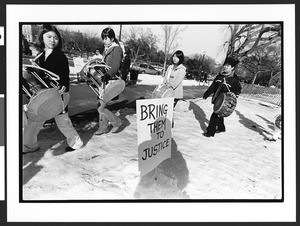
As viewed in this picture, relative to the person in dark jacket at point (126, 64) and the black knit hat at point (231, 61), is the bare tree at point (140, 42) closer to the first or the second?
the person in dark jacket at point (126, 64)

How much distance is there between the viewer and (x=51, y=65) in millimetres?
2029

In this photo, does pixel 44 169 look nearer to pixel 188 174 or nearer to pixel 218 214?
pixel 188 174

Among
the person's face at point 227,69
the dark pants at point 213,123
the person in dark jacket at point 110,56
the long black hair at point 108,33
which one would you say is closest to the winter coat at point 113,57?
the person in dark jacket at point 110,56

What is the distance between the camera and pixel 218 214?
2164 mm

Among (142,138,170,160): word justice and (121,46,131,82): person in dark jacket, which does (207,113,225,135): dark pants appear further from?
(121,46,131,82): person in dark jacket

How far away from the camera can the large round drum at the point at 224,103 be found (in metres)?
2.45

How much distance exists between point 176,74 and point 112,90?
94 cm

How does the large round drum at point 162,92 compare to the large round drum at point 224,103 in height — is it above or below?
above

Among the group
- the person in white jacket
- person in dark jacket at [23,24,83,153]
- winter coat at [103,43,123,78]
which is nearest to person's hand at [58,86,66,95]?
person in dark jacket at [23,24,83,153]

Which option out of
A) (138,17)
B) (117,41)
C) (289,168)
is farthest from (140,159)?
(289,168)

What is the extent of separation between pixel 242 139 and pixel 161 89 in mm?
1510

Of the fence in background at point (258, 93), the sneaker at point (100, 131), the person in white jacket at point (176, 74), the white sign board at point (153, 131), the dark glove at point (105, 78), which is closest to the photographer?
the white sign board at point (153, 131)

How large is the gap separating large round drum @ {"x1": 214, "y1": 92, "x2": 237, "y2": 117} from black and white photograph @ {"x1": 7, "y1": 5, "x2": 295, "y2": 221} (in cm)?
1

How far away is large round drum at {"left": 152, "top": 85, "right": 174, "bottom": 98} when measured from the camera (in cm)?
245
